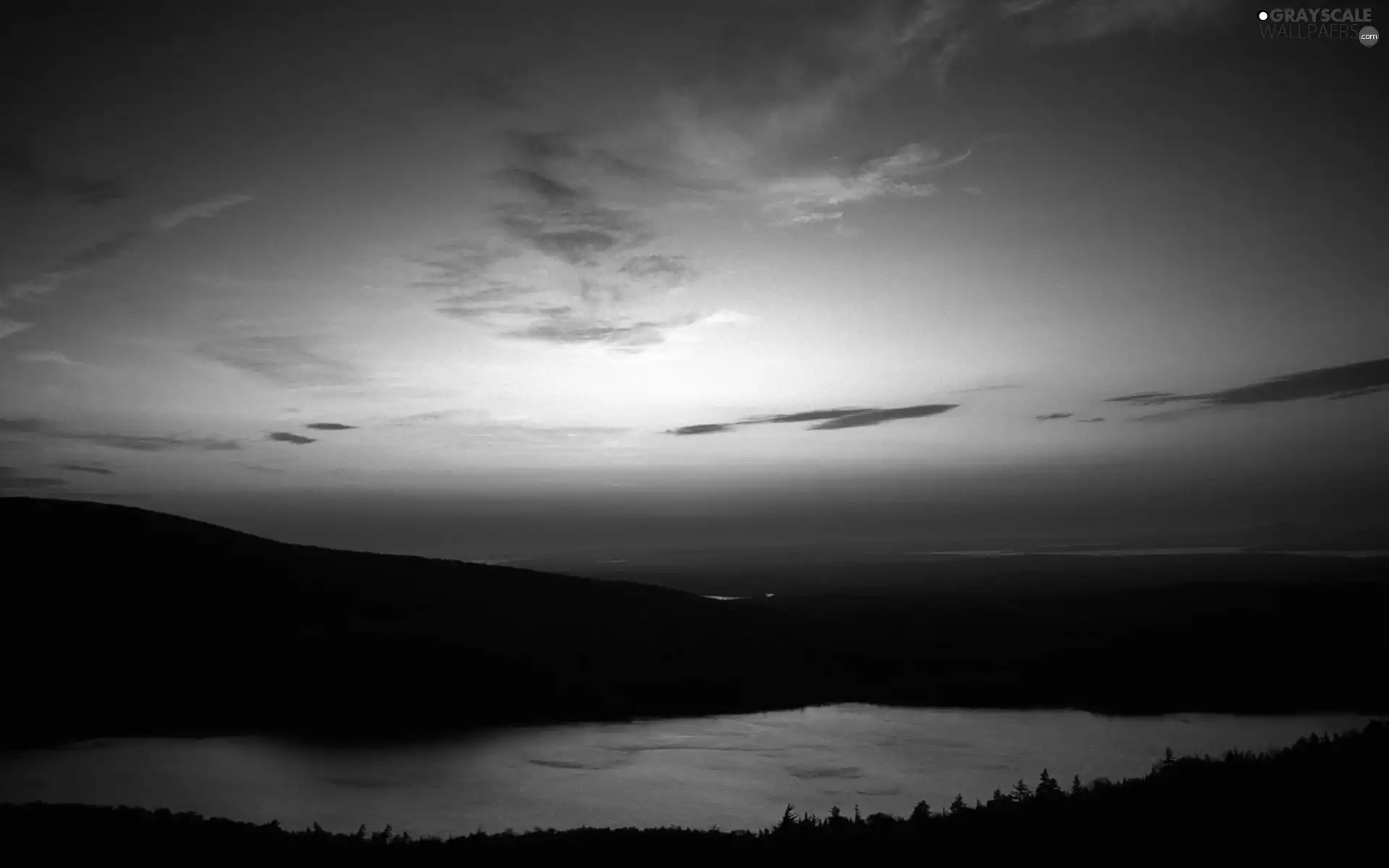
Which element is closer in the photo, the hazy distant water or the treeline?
the treeline

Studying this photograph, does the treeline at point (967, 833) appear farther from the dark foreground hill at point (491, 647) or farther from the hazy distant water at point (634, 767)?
the dark foreground hill at point (491, 647)

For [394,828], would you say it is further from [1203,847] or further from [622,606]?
[622,606]

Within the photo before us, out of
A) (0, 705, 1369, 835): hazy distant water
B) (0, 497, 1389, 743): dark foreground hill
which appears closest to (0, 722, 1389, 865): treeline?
(0, 705, 1369, 835): hazy distant water

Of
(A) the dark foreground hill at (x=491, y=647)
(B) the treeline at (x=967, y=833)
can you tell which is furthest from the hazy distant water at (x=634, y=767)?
→ (B) the treeline at (x=967, y=833)

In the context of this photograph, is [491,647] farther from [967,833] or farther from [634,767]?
[967,833]

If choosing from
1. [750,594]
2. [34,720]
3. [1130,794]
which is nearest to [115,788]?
[34,720]

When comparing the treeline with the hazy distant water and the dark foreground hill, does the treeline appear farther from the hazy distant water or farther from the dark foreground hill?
the dark foreground hill

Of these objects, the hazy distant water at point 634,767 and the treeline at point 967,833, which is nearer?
the treeline at point 967,833

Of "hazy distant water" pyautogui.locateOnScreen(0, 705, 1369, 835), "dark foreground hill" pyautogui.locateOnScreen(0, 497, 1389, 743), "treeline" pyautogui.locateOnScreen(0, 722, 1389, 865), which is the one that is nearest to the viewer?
"treeline" pyautogui.locateOnScreen(0, 722, 1389, 865)
